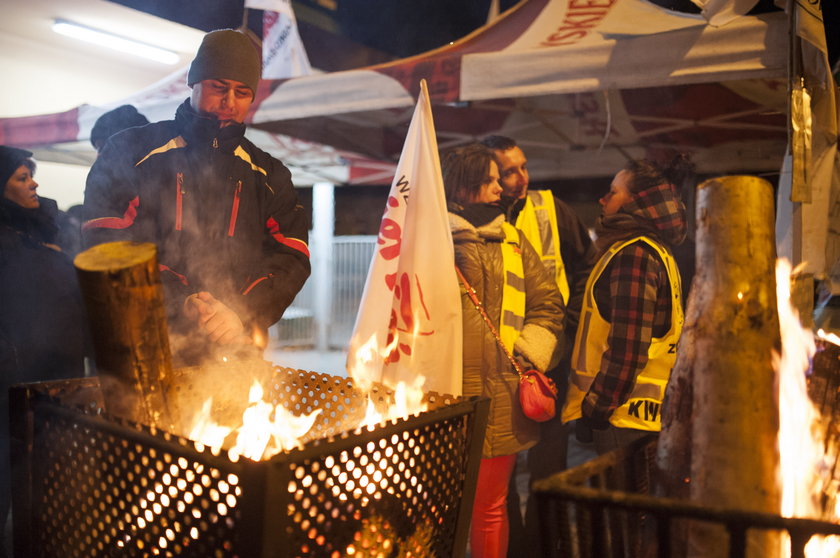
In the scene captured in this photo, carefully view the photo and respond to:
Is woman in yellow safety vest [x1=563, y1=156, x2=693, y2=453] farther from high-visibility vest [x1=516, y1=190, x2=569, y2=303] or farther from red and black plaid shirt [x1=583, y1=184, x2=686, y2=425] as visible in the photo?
high-visibility vest [x1=516, y1=190, x2=569, y2=303]

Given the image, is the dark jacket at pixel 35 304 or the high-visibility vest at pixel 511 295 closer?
the high-visibility vest at pixel 511 295

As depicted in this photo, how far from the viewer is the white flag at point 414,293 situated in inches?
105

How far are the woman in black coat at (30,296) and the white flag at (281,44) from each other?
2281 mm

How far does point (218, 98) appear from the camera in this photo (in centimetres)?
221

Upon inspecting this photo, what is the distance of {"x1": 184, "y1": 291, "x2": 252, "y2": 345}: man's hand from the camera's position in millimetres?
1882

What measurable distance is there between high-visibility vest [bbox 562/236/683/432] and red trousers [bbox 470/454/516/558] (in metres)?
0.40

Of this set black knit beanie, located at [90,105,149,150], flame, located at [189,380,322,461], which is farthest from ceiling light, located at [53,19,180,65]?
flame, located at [189,380,322,461]

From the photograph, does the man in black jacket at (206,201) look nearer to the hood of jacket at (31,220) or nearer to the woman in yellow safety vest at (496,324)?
the woman in yellow safety vest at (496,324)

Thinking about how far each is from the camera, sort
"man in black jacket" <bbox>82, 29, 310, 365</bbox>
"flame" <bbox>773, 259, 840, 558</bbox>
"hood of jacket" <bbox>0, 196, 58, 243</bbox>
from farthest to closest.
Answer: "hood of jacket" <bbox>0, 196, 58, 243</bbox>
"man in black jacket" <bbox>82, 29, 310, 365</bbox>
"flame" <bbox>773, 259, 840, 558</bbox>

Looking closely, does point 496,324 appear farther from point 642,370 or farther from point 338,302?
point 338,302

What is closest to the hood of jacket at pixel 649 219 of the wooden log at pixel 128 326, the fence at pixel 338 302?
the wooden log at pixel 128 326

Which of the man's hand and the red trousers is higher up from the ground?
the man's hand

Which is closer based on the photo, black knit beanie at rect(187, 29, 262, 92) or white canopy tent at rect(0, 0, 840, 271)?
black knit beanie at rect(187, 29, 262, 92)

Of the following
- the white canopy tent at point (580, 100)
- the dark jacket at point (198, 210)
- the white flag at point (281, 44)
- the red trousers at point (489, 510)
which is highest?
the white flag at point (281, 44)
